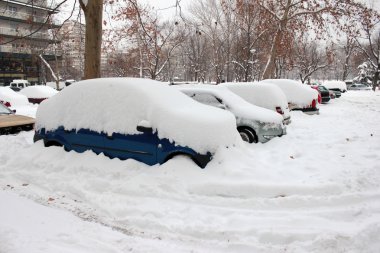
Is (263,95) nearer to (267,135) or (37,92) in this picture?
(267,135)

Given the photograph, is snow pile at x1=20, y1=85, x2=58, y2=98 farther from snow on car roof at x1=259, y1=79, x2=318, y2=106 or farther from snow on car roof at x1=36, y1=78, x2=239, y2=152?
snow on car roof at x1=36, y1=78, x2=239, y2=152

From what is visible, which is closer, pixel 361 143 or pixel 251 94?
pixel 361 143

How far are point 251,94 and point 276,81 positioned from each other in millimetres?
4840

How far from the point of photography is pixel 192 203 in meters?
4.56

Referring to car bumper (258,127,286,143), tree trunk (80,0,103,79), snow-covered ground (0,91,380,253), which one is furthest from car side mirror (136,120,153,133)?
tree trunk (80,0,103,79)

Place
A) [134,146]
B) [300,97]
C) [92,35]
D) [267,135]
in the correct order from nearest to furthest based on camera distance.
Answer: [134,146] < [267,135] < [92,35] < [300,97]

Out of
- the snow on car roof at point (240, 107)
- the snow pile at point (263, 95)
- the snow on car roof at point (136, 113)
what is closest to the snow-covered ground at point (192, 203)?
the snow on car roof at point (136, 113)

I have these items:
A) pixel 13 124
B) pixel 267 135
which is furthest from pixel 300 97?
pixel 13 124

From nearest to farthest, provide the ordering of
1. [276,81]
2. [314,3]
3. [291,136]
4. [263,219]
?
1. [263,219]
2. [291,136]
3. [276,81]
4. [314,3]

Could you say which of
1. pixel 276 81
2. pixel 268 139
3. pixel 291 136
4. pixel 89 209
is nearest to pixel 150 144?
pixel 89 209

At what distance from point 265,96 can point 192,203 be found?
6.58m

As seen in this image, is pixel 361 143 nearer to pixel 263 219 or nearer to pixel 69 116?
Result: pixel 263 219

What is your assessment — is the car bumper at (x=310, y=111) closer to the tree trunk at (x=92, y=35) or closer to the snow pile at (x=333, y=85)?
the tree trunk at (x=92, y=35)

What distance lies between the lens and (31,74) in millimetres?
51375
